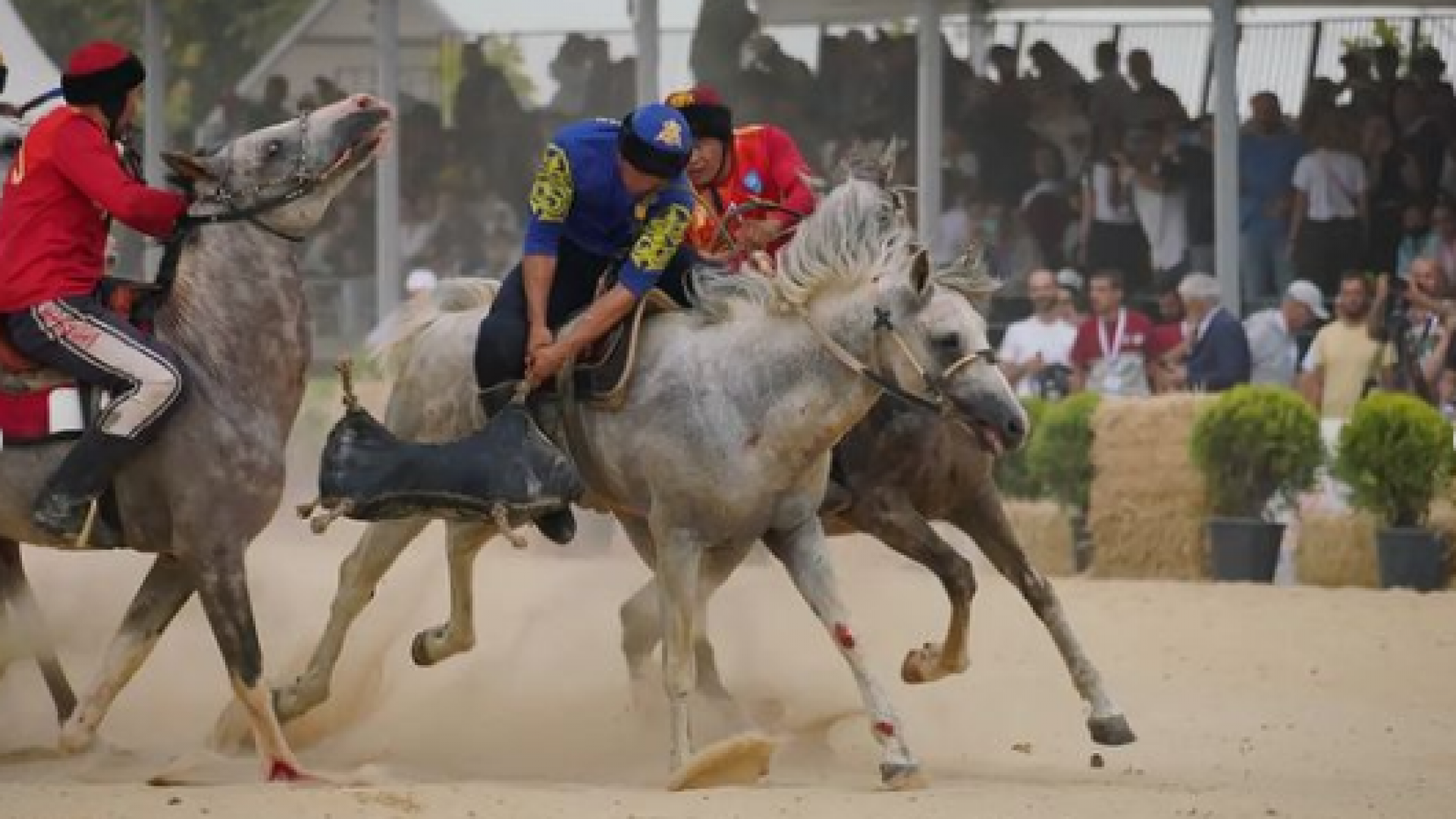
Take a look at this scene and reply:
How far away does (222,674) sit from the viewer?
12547 millimetres

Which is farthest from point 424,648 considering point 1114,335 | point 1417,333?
point 1114,335

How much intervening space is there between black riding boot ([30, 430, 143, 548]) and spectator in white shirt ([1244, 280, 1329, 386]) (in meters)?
9.84

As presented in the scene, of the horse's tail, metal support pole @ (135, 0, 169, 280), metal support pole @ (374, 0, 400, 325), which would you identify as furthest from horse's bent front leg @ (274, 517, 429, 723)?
metal support pole @ (135, 0, 169, 280)

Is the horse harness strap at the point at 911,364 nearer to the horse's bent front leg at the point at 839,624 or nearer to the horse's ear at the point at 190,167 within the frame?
the horse's bent front leg at the point at 839,624

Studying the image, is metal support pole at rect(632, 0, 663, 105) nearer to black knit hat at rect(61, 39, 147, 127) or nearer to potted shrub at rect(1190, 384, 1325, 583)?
potted shrub at rect(1190, 384, 1325, 583)

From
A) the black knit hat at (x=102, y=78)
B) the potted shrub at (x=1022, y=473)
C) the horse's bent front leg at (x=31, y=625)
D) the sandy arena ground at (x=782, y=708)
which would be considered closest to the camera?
the sandy arena ground at (x=782, y=708)

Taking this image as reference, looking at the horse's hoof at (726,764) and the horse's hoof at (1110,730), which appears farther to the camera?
the horse's hoof at (1110,730)

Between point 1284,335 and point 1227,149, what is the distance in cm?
131

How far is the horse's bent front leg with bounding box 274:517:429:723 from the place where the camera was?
433 inches

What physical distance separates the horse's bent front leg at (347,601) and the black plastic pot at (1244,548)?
21.1 feet

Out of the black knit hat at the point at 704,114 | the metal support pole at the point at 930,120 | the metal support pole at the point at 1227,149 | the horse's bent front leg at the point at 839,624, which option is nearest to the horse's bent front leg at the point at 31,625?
the horse's bent front leg at the point at 839,624

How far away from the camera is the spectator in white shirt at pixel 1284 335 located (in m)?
18.2

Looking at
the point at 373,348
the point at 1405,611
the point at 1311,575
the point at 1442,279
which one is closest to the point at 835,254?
the point at 373,348

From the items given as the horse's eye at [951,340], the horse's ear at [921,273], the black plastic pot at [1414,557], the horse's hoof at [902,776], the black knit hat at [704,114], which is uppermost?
the black knit hat at [704,114]
